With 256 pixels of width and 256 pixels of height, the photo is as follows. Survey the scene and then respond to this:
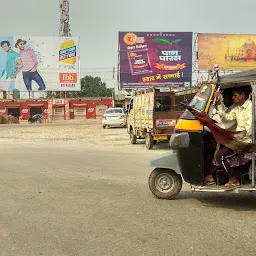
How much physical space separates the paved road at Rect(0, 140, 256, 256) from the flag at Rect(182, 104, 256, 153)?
916 mm

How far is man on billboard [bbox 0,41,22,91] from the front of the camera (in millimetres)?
45406

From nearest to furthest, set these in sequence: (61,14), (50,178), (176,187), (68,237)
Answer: (68,237) < (176,187) < (50,178) < (61,14)

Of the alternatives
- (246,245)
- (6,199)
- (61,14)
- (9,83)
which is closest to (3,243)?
(6,199)

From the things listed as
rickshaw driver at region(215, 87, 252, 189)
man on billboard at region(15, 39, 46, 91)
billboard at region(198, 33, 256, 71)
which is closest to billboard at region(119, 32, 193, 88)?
billboard at region(198, 33, 256, 71)

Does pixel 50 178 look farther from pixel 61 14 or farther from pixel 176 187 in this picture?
pixel 61 14

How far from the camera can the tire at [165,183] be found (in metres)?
6.45

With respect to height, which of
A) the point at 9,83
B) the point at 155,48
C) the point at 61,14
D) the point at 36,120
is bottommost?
the point at 36,120

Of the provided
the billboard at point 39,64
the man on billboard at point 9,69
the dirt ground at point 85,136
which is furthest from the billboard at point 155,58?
the dirt ground at point 85,136

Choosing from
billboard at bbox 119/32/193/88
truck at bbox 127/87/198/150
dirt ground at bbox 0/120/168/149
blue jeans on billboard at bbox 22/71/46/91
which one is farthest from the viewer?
blue jeans on billboard at bbox 22/71/46/91

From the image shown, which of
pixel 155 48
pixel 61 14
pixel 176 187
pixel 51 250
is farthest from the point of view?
pixel 61 14

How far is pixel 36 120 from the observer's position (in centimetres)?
5109

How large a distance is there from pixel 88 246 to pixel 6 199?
110 inches

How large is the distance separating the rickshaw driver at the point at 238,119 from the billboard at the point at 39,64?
42.7m

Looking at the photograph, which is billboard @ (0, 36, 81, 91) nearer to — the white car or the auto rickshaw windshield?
the white car
